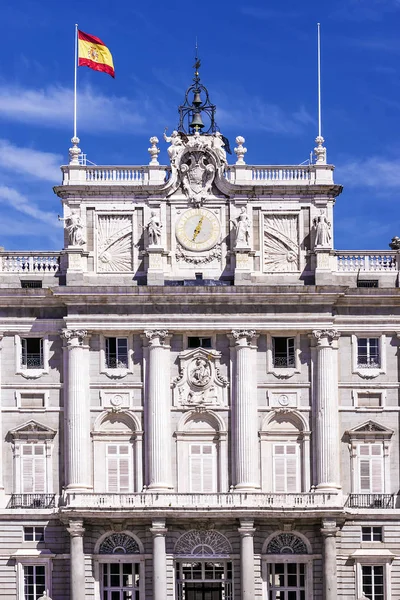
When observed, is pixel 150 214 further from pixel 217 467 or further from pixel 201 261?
pixel 217 467

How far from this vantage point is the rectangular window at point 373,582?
79.4m

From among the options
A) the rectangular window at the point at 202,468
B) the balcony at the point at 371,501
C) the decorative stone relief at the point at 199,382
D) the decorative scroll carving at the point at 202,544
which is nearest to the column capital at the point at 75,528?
the decorative scroll carving at the point at 202,544

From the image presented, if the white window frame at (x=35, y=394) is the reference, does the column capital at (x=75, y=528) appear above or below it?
below

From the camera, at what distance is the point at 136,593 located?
3123 inches

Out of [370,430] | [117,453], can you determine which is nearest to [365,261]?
[370,430]

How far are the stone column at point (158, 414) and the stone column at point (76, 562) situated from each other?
3.74 metres

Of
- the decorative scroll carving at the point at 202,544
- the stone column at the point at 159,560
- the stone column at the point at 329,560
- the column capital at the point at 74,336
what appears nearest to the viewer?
the stone column at the point at 159,560

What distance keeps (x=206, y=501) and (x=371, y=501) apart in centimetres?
744

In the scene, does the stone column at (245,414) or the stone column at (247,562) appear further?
the stone column at (245,414)

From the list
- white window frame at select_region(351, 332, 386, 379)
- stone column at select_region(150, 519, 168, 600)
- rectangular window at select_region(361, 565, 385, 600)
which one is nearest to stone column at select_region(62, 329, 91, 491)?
stone column at select_region(150, 519, 168, 600)

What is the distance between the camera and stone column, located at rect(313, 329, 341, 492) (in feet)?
261

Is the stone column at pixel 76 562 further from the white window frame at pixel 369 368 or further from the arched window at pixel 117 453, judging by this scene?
the white window frame at pixel 369 368

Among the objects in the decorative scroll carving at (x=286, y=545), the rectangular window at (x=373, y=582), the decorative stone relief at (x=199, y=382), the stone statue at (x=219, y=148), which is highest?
the stone statue at (x=219, y=148)

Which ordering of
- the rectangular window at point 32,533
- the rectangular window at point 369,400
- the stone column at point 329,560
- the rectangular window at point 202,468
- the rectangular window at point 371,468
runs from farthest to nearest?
the rectangular window at point 369,400 → the rectangular window at point 371,468 → the rectangular window at point 202,468 → the rectangular window at point 32,533 → the stone column at point 329,560
